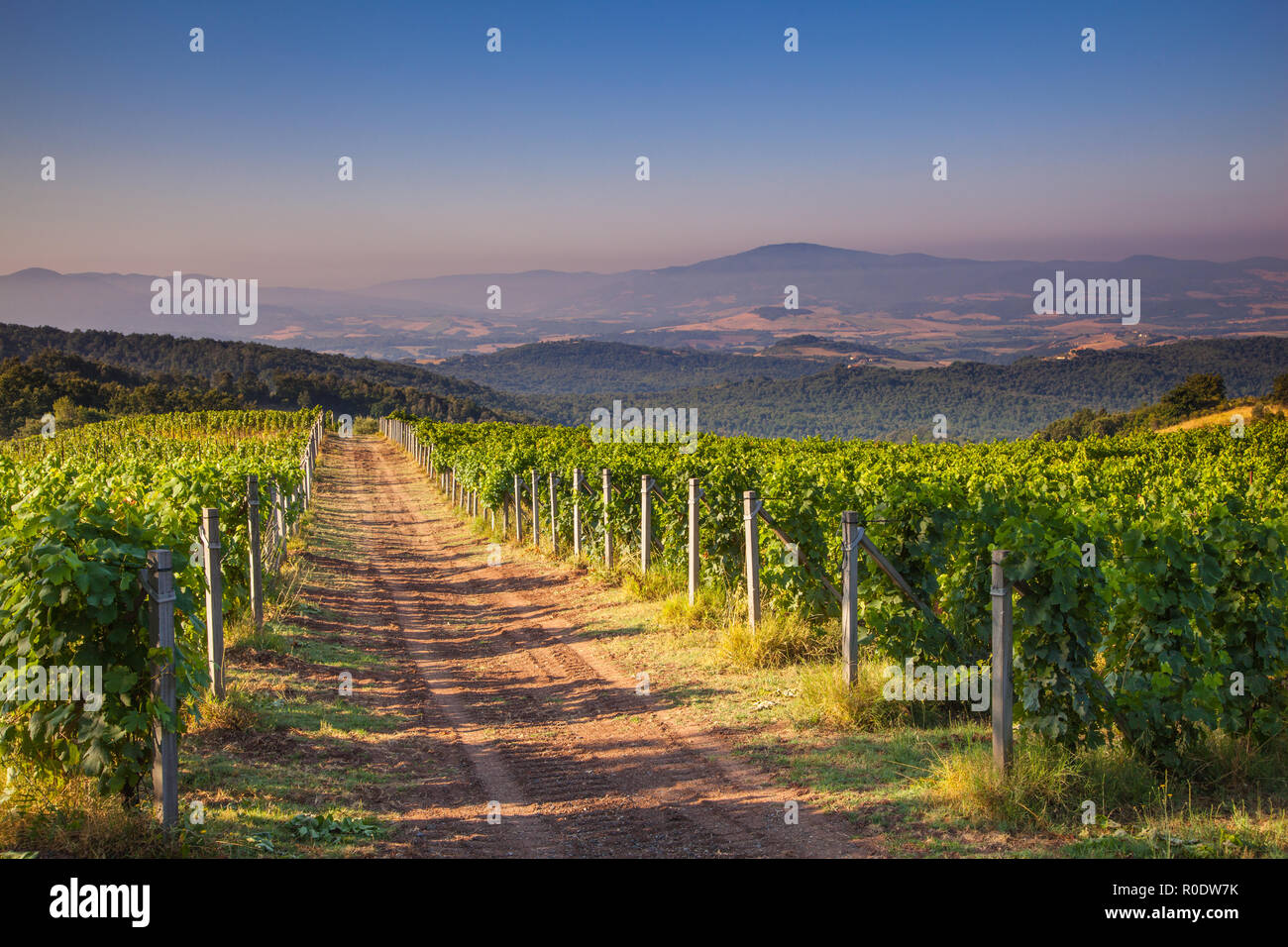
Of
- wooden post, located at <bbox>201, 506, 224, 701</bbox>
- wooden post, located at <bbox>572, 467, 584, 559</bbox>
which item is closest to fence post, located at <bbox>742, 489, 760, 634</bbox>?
wooden post, located at <bbox>201, 506, 224, 701</bbox>

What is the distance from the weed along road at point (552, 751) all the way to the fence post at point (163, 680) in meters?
1.33

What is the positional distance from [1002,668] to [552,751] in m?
3.60

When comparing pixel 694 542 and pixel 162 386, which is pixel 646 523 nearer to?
pixel 694 542

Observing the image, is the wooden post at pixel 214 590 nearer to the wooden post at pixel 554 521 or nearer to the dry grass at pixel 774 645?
the dry grass at pixel 774 645

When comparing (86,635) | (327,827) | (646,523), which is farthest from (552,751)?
(646,523)

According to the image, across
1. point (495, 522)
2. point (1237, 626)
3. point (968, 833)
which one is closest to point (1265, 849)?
point (968, 833)

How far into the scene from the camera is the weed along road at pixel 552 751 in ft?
17.1

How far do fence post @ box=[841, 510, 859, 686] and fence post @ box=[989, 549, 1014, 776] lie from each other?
76.3 inches

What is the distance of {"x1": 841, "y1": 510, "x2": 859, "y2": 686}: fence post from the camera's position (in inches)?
292

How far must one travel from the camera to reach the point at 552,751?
7.05 m

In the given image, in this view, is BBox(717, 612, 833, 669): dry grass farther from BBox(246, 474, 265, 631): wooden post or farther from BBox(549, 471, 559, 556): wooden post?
BBox(549, 471, 559, 556): wooden post

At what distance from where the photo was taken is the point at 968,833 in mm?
5035
